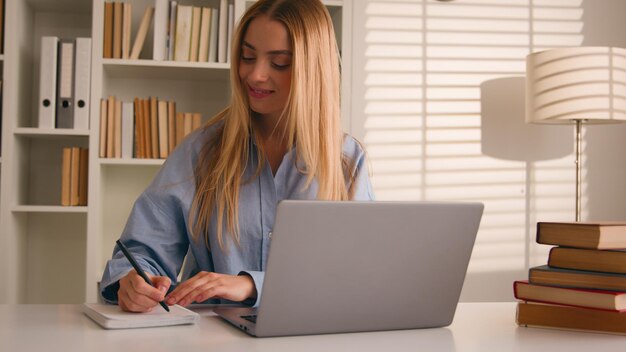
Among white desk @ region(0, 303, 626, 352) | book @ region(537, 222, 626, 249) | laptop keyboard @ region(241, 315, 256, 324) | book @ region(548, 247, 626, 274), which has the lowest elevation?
white desk @ region(0, 303, 626, 352)

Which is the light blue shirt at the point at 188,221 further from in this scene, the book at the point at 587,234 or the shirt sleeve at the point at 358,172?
the book at the point at 587,234

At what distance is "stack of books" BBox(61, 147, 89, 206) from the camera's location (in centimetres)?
275

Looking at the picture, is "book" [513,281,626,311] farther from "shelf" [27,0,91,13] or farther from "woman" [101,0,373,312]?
"shelf" [27,0,91,13]

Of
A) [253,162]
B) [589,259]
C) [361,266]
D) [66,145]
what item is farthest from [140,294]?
[66,145]

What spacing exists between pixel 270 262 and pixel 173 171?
2.32ft

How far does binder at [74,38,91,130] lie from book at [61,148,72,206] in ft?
0.40

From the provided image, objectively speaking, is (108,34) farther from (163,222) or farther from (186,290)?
(186,290)

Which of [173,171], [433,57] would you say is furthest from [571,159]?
[173,171]

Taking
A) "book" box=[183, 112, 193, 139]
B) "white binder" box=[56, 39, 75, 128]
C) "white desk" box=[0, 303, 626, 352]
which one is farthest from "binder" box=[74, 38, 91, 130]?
"white desk" box=[0, 303, 626, 352]

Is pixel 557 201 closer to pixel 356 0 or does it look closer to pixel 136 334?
pixel 356 0

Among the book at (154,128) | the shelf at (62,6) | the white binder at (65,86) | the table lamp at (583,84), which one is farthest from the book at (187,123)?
the table lamp at (583,84)

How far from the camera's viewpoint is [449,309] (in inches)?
44.3

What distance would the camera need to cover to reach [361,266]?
3.35ft

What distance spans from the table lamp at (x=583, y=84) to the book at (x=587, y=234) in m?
1.66
